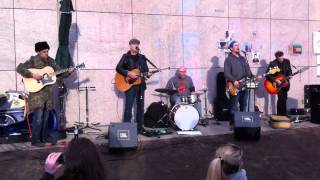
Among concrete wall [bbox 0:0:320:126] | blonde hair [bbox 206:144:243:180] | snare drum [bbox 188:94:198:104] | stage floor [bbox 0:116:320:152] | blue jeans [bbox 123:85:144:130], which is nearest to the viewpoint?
blonde hair [bbox 206:144:243:180]

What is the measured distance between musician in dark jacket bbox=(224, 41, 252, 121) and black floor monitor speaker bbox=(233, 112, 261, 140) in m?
1.27

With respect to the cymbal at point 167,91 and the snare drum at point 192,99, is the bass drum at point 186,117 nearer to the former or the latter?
the snare drum at point 192,99

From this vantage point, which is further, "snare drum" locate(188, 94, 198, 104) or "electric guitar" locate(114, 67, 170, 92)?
"snare drum" locate(188, 94, 198, 104)

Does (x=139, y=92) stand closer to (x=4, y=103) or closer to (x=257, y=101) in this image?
(x=4, y=103)

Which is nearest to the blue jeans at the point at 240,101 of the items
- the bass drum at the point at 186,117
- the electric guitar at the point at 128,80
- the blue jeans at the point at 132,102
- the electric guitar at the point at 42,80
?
the bass drum at the point at 186,117

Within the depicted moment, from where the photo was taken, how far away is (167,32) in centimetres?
1132

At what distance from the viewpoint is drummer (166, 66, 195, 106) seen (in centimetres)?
1038

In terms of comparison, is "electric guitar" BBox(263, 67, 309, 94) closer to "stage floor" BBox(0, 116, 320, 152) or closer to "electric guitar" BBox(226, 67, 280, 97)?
"stage floor" BBox(0, 116, 320, 152)

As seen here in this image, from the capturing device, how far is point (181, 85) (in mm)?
10672

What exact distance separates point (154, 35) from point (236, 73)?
2251 mm

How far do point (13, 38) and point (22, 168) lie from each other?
374 centimetres

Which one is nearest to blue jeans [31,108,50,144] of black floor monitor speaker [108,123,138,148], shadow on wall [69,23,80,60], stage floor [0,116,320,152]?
stage floor [0,116,320,152]

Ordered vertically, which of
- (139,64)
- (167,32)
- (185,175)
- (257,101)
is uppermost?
(167,32)

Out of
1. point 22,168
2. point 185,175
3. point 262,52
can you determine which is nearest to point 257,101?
point 262,52
